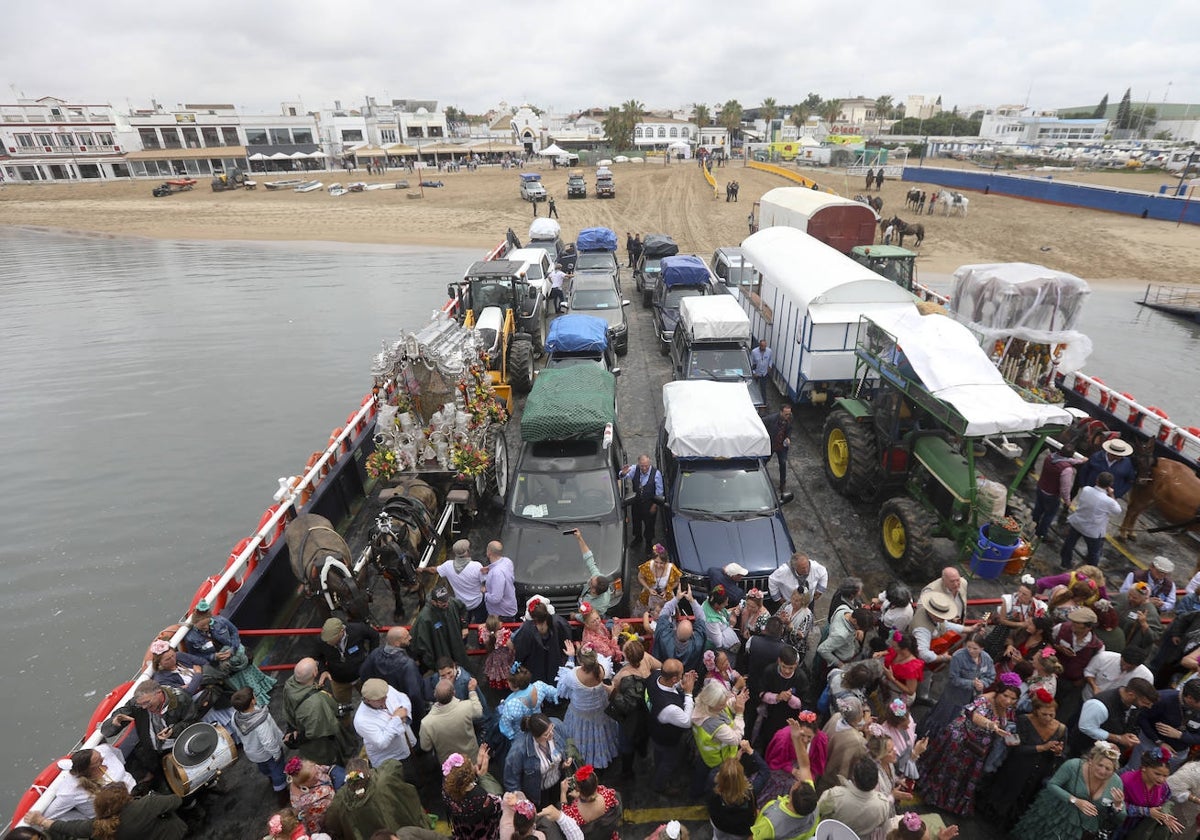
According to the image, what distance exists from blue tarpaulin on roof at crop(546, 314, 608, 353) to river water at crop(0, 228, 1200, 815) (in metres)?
6.49

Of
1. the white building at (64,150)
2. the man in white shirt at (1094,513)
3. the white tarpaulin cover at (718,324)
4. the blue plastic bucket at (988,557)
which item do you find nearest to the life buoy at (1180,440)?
the man in white shirt at (1094,513)

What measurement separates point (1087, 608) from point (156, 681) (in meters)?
8.46

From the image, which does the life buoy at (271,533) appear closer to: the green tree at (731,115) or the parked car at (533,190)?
the parked car at (533,190)

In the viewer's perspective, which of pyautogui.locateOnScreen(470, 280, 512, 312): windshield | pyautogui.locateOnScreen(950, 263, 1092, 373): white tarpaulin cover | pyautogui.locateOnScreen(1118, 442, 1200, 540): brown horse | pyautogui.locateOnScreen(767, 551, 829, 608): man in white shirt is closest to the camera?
pyautogui.locateOnScreen(767, 551, 829, 608): man in white shirt

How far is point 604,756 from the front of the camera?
5.09 metres

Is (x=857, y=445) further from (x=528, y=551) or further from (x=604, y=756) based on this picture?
(x=604, y=756)

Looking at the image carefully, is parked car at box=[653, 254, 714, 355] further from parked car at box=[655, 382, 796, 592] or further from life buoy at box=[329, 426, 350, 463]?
life buoy at box=[329, 426, 350, 463]

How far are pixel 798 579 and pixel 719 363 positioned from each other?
257 inches

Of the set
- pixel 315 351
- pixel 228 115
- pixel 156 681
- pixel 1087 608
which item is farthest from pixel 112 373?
pixel 228 115

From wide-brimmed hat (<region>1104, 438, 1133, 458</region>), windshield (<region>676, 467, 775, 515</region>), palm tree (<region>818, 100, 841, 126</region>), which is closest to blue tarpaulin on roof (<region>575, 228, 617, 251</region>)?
windshield (<region>676, 467, 775, 515</region>)

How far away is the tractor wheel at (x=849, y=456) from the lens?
8.95 m

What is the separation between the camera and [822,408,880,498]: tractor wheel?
895 centimetres

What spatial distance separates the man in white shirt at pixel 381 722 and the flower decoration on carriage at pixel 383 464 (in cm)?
441

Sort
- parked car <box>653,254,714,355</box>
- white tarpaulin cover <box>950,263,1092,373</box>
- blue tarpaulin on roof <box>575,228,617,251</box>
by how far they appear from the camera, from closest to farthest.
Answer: white tarpaulin cover <box>950,263,1092,373</box>, parked car <box>653,254,714,355</box>, blue tarpaulin on roof <box>575,228,617,251</box>
